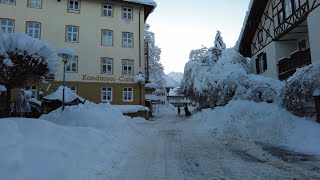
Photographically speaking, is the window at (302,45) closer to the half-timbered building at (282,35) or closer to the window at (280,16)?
the half-timbered building at (282,35)

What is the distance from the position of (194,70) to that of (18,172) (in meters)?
33.4

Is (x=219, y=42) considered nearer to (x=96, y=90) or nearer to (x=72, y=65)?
(x=96, y=90)

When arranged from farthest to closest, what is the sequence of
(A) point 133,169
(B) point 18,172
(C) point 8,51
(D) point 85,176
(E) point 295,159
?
(C) point 8,51 → (E) point 295,159 → (A) point 133,169 → (D) point 85,176 → (B) point 18,172

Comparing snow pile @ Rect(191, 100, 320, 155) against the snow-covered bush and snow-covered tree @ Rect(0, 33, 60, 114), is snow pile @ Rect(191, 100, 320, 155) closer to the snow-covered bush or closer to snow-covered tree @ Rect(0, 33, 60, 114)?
the snow-covered bush

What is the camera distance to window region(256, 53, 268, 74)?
2446cm

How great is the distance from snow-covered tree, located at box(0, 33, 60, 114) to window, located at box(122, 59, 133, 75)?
16.9 m

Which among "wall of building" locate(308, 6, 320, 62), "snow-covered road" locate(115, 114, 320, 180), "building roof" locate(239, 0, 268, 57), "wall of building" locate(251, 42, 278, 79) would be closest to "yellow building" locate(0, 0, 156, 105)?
"building roof" locate(239, 0, 268, 57)

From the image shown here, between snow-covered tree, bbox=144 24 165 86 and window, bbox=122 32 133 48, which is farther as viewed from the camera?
snow-covered tree, bbox=144 24 165 86

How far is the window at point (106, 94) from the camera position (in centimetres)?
2810

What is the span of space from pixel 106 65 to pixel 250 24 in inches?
558

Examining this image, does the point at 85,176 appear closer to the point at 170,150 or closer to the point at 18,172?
the point at 18,172

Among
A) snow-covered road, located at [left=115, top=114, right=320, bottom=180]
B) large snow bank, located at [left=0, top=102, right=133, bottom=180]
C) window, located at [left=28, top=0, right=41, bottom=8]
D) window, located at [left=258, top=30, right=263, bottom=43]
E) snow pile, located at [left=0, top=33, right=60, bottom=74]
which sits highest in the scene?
window, located at [left=28, top=0, right=41, bottom=8]

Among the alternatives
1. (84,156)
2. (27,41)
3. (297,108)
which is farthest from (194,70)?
(84,156)

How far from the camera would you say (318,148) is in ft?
29.9
